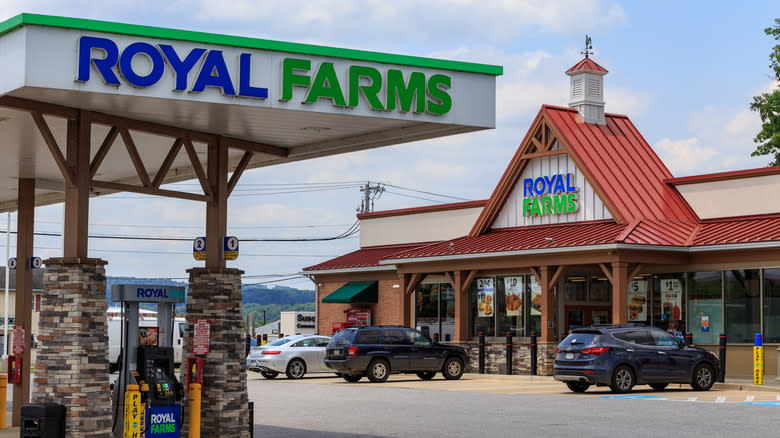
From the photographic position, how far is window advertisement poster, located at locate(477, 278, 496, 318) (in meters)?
35.7

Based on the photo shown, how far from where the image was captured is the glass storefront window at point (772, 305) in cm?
2928

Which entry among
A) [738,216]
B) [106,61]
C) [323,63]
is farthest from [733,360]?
[106,61]

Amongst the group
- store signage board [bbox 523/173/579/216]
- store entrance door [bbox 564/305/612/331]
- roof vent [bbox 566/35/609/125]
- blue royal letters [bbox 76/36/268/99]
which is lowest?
store entrance door [bbox 564/305/612/331]

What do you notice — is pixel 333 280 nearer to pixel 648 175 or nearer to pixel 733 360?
pixel 648 175

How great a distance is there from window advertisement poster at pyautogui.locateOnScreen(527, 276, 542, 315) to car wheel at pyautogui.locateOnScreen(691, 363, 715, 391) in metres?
8.29

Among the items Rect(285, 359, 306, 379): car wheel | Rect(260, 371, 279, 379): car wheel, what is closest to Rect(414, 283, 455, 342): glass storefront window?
Rect(285, 359, 306, 379): car wheel

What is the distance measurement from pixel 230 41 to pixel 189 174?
572 cm

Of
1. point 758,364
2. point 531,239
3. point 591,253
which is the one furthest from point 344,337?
point 758,364

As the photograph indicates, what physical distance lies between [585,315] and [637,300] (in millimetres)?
2370

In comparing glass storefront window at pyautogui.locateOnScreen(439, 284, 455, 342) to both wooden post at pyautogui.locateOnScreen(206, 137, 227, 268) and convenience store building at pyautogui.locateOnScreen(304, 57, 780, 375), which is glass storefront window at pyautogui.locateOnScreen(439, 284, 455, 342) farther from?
wooden post at pyautogui.locateOnScreen(206, 137, 227, 268)

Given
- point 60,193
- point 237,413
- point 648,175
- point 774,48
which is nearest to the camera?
point 237,413

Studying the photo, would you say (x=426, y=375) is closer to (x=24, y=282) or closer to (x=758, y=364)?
(x=758, y=364)

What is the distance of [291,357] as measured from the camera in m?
32.9

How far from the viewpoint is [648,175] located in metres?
35.0
